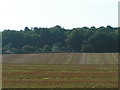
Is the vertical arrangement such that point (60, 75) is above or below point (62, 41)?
above

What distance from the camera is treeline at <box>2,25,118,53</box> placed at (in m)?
146

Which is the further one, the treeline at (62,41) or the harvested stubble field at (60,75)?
the treeline at (62,41)

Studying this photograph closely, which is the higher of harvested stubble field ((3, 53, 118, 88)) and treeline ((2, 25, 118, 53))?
harvested stubble field ((3, 53, 118, 88))

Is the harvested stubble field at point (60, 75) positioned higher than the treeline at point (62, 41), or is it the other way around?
the harvested stubble field at point (60, 75)

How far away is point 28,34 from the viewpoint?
639 feet

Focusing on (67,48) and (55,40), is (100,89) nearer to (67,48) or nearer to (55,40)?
(67,48)

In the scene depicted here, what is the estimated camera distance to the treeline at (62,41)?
5743 inches

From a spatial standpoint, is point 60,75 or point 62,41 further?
point 62,41

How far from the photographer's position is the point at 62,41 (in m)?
184

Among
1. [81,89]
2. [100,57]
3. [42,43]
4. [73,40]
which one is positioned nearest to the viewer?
[81,89]

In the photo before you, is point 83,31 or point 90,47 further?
point 83,31

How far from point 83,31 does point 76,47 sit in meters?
20.6

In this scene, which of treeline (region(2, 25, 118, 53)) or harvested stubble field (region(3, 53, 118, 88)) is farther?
treeline (region(2, 25, 118, 53))

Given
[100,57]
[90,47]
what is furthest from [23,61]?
[90,47]
